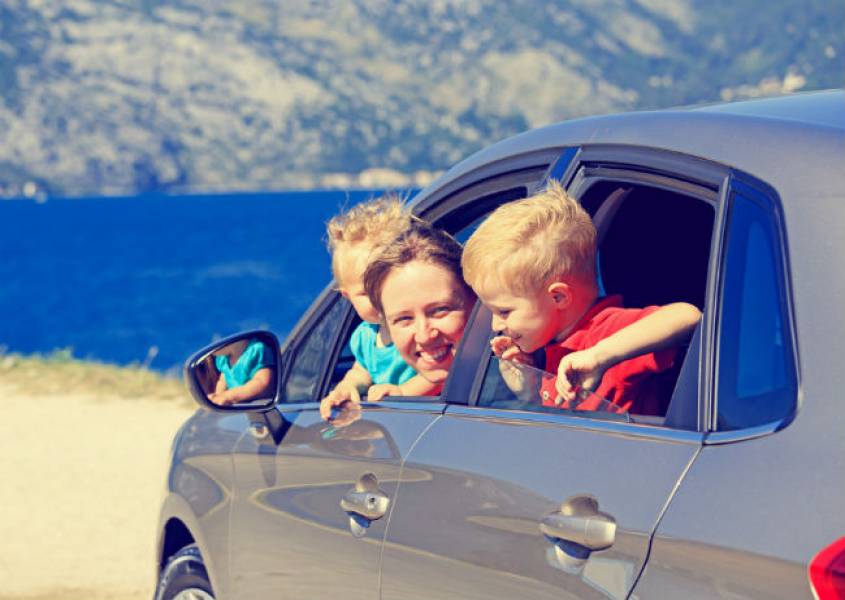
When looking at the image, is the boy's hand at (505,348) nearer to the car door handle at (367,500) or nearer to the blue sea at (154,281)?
the car door handle at (367,500)

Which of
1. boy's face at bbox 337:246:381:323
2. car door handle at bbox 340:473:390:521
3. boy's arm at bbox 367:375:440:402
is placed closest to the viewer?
car door handle at bbox 340:473:390:521

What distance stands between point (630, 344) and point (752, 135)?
0.50 metres

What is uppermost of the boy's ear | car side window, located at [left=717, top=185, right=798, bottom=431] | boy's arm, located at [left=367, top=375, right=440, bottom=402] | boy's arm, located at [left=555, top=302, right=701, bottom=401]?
boy's arm, located at [left=367, top=375, right=440, bottom=402]

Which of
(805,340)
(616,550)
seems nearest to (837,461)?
(805,340)

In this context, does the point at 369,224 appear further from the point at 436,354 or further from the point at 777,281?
the point at 777,281

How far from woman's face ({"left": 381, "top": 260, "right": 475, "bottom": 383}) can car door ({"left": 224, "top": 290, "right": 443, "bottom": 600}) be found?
0.17 meters

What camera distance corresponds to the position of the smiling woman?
3416 millimetres

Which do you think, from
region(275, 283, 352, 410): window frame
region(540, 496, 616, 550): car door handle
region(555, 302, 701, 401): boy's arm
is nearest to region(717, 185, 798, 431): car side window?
region(540, 496, 616, 550): car door handle

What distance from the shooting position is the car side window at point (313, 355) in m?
4.07

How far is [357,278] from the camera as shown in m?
3.73

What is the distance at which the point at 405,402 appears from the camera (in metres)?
3.34

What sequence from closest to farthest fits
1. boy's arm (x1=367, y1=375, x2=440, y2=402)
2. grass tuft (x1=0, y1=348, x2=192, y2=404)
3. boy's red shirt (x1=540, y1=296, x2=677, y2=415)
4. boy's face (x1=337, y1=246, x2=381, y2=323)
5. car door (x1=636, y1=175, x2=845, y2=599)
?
car door (x1=636, y1=175, x2=845, y2=599) → boy's red shirt (x1=540, y1=296, x2=677, y2=415) → boy's arm (x1=367, y1=375, x2=440, y2=402) → boy's face (x1=337, y1=246, x2=381, y2=323) → grass tuft (x1=0, y1=348, x2=192, y2=404)

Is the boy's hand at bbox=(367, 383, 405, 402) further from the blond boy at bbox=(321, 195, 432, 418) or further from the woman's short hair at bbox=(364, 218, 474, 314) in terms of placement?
the woman's short hair at bbox=(364, 218, 474, 314)

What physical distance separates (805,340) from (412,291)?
1473 mm
